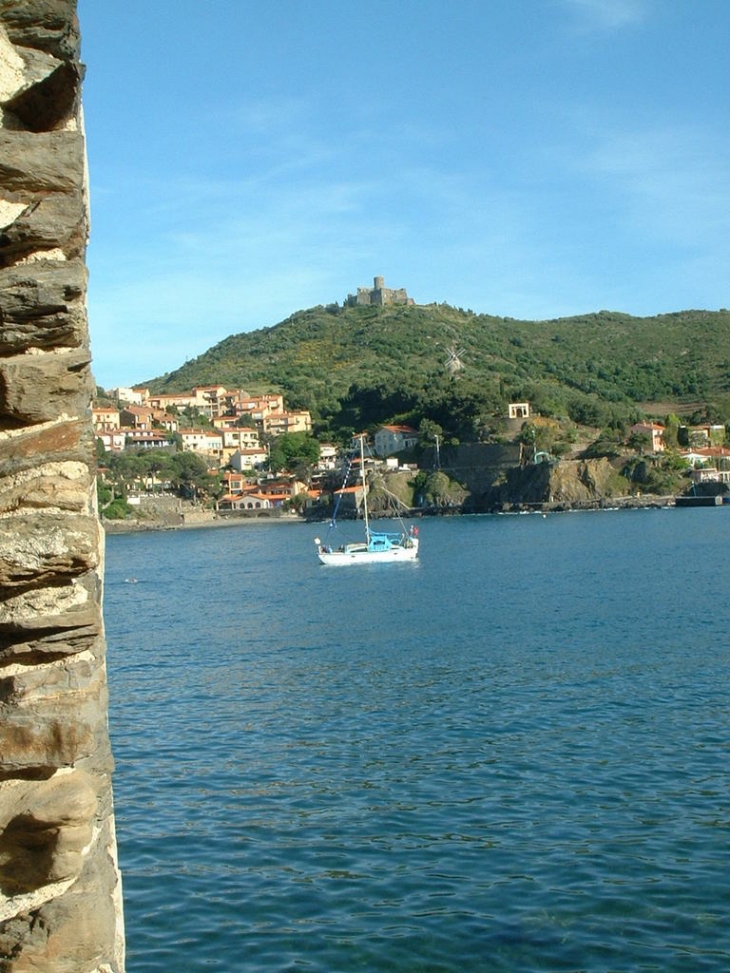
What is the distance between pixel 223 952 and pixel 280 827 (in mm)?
3656

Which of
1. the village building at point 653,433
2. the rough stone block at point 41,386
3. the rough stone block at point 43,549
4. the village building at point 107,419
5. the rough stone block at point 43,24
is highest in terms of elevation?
the village building at point 107,419

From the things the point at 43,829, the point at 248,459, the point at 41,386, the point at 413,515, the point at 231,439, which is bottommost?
the point at 413,515

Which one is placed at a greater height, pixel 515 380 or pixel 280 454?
pixel 515 380

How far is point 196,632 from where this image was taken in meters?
34.9

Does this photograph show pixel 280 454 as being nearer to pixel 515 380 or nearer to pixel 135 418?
pixel 135 418

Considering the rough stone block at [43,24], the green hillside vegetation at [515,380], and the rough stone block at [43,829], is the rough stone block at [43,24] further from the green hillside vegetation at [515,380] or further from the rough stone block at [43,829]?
the green hillside vegetation at [515,380]

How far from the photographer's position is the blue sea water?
1023 centimetres

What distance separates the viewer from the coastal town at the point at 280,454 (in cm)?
12319

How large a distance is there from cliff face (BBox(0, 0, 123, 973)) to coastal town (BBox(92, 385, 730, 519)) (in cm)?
11625

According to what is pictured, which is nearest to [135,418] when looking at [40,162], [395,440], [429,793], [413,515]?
[395,440]

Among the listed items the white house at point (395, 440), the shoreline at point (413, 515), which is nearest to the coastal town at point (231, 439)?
the white house at point (395, 440)

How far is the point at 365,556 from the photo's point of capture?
6438 cm

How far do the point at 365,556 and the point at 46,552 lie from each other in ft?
199

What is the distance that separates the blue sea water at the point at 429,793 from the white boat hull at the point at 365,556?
91.4 ft
